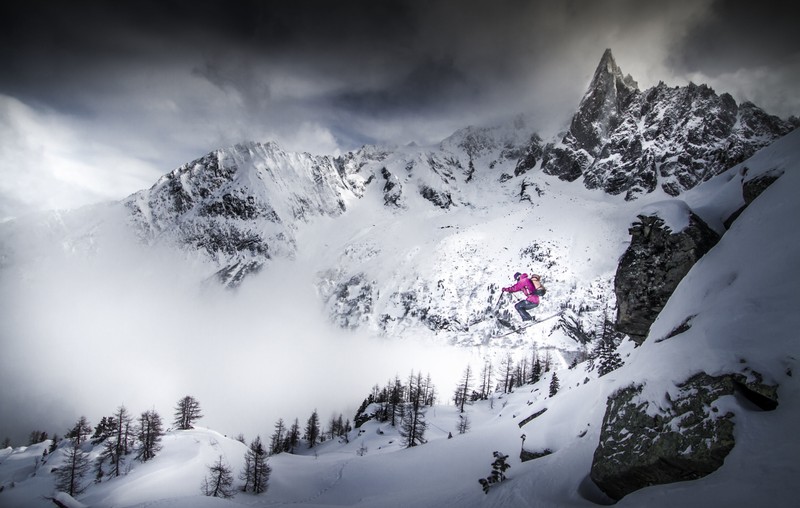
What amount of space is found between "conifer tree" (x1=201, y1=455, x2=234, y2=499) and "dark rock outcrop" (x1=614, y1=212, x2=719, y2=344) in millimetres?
38309

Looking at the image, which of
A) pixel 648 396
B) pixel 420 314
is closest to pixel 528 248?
pixel 420 314

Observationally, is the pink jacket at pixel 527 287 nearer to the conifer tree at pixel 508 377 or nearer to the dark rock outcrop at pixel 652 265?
the dark rock outcrop at pixel 652 265

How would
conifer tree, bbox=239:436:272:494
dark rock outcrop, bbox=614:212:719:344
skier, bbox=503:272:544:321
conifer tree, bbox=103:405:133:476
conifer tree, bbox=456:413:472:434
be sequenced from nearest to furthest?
dark rock outcrop, bbox=614:212:719:344
skier, bbox=503:272:544:321
conifer tree, bbox=239:436:272:494
conifer tree, bbox=103:405:133:476
conifer tree, bbox=456:413:472:434

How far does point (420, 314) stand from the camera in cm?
18262

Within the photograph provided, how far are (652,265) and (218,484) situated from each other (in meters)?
41.5

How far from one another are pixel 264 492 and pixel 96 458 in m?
25.2

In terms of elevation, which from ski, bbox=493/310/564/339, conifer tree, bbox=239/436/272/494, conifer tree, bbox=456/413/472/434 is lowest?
conifer tree, bbox=456/413/472/434

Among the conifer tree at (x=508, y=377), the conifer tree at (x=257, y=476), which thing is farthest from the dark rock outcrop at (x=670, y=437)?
the conifer tree at (x=508, y=377)

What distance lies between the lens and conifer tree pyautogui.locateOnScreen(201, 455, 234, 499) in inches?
1318

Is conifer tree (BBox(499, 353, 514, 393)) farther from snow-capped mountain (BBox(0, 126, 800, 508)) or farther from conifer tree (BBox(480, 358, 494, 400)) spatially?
snow-capped mountain (BBox(0, 126, 800, 508))

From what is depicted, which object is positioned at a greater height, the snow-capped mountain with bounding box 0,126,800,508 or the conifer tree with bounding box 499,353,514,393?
the snow-capped mountain with bounding box 0,126,800,508

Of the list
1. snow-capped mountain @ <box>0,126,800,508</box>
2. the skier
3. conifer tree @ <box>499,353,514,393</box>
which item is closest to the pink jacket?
the skier

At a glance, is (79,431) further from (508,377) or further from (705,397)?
(508,377)

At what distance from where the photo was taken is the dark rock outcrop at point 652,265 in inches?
695
